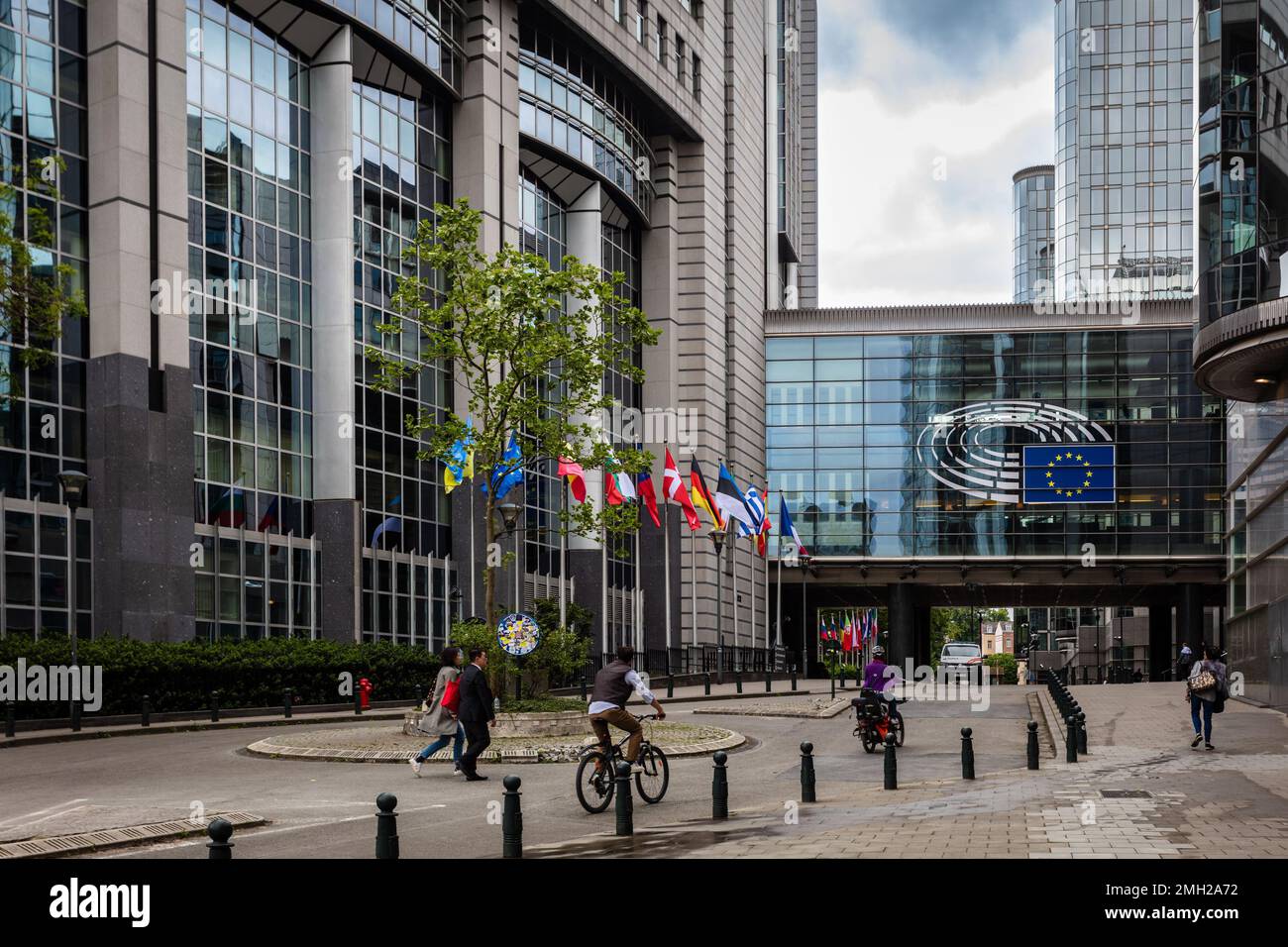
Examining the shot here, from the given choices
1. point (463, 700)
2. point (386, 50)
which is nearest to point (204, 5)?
point (386, 50)

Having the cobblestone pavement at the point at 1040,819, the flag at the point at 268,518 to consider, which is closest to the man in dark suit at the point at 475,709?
the cobblestone pavement at the point at 1040,819

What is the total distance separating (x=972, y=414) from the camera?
74.9 metres

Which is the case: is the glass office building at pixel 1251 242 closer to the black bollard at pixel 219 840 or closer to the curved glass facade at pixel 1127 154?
the black bollard at pixel 219 840

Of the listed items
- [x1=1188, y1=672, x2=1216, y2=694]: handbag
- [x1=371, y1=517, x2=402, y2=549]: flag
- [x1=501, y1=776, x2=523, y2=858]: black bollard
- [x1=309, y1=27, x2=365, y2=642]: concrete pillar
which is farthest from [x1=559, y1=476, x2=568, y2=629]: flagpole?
[x1=501, y1=776, x2=523, y2=858]: black bollard

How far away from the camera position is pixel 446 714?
2066cm

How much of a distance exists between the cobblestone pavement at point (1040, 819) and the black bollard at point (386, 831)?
5.59 feet

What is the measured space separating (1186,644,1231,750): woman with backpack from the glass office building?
9.52 meters

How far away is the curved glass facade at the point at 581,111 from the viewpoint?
55406mm

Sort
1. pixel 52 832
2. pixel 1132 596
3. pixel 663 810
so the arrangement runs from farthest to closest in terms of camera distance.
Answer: pixel 1132 596, pixel 663 810, pixel 52 832

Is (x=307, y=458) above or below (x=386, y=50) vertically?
below

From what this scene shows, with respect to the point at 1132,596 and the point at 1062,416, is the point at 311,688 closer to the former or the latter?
the point at 1062,416

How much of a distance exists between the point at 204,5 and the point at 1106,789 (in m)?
33.7

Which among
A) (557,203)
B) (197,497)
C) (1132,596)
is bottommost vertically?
(1132,596)

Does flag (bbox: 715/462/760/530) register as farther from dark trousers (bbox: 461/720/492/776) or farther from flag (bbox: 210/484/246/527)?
dark trousers (bbox: 461/720/492/776)
